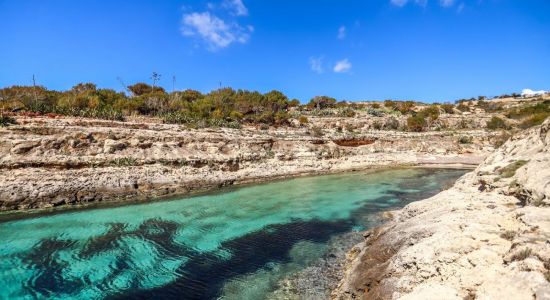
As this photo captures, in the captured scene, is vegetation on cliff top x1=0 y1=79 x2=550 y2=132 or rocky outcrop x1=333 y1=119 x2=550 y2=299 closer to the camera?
rocky outcrop x1=333 y1=119 x2=550 y2=299

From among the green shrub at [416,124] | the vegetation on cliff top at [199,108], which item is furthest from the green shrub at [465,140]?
the green shrub at [416,124]

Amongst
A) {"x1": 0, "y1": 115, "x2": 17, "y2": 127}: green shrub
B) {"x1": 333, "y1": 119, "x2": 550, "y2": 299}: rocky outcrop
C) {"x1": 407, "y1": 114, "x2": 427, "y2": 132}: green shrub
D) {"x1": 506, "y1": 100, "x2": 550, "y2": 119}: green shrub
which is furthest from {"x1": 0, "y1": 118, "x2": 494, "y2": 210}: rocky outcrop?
{"x1": 333, "y1": 119, "x2": 550, "y2": 299}: rocky outcrop

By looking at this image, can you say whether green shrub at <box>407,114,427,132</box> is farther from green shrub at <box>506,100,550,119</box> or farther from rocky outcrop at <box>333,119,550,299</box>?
rocky outcrop at <box>333,119,550,299</box>

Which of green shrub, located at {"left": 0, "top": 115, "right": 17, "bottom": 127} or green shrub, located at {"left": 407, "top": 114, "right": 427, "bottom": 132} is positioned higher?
green shrub, located at {"left": 0, "top": 115, "right": 17, "bottom": 127}

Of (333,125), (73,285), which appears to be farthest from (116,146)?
(333,125)

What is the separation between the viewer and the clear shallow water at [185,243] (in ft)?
38.0

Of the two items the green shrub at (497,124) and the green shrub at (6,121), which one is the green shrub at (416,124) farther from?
the green shrub at (6,121)

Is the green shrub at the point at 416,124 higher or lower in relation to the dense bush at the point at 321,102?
lower

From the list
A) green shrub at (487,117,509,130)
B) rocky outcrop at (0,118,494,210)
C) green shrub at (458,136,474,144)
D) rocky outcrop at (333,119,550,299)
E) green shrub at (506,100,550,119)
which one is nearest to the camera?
rocky outcrop at (333,119,550,299)

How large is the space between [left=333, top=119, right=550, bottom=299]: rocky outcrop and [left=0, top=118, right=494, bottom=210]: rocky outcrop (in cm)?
2051

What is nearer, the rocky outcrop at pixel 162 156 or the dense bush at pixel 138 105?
the rocky outcrop at pixel 162 156

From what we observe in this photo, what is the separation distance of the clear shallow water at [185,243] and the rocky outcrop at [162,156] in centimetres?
375

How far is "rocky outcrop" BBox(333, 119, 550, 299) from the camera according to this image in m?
6.46

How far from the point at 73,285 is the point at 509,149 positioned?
22954 mm
